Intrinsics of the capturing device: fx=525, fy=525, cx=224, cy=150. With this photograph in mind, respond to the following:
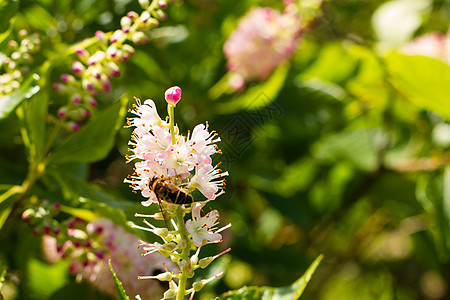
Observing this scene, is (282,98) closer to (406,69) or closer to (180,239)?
(406,69)

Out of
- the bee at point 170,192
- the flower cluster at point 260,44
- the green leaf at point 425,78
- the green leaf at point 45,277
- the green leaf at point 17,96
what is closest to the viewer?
the bee at point 170,192

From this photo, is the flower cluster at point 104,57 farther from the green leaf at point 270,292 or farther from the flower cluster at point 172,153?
the green leaf at point 270,292

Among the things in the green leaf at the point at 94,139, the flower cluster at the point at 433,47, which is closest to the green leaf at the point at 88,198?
the green leaf at the point at 94,139

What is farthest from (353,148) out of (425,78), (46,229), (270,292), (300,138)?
(46,229)

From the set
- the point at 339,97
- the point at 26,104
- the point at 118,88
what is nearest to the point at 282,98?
the point at 339,97

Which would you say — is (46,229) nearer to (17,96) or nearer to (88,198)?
(88,198)

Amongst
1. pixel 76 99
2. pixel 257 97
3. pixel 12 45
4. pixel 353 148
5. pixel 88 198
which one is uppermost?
pixel 12 45
